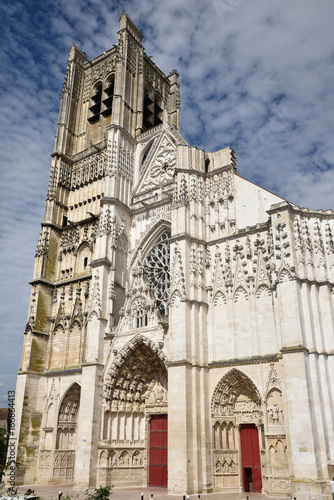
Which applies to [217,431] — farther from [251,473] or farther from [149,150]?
[149,150]

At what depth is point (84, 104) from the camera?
95.9ft

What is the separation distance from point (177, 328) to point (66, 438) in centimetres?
791

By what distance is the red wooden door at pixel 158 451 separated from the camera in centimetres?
1687

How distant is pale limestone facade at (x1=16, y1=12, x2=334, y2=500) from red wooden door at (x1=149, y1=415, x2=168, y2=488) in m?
0.16

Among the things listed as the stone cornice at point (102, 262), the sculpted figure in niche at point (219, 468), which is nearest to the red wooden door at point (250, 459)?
the sculpted figure in niche at point (219, 468)

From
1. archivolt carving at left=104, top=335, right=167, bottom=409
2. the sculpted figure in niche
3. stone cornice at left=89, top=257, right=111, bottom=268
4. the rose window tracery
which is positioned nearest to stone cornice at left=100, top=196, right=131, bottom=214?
the rose window tracery

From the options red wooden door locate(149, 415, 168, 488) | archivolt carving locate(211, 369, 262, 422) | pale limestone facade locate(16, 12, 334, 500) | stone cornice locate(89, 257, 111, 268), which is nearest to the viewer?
pale limestone facade locate(16, 12, 334, 500)

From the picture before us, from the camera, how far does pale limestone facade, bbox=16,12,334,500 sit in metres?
14.0

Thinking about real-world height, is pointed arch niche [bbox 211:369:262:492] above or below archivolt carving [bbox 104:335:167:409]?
below

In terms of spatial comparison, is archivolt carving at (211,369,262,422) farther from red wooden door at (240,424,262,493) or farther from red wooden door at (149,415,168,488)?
red wooden door at (149,415,168,488)

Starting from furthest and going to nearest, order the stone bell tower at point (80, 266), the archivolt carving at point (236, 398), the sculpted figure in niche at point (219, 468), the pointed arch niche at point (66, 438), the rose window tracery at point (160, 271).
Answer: the rose window tracery at point (160, 271), the pointed arch niche at point (66, 438), the stone bell tower at point (80, 266), the archivolt carving at point (236, 398), the sculpted figure in niche at point (219, 468)

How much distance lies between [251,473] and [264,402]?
8.56 ft

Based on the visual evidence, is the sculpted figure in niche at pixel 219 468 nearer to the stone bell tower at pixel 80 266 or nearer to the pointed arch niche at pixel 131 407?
the pointed arch niche at pixel 131 407

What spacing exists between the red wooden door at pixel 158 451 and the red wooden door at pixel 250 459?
3.33 meters
